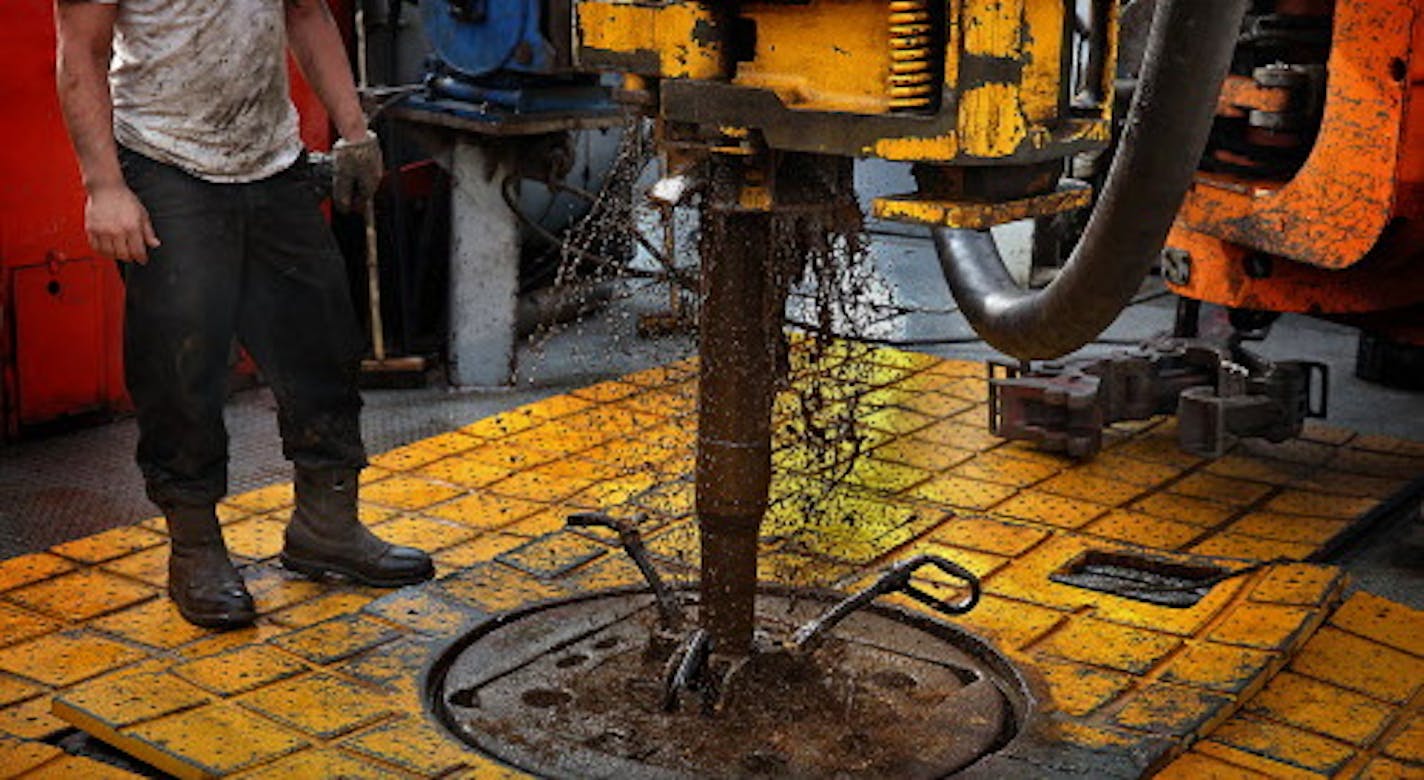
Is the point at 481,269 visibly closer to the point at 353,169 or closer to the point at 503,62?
the point at 503,62

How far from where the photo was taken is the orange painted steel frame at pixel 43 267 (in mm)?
5273

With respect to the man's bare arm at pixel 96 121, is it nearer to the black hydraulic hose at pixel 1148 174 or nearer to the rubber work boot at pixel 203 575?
the rubber work boot at pixel 203 575

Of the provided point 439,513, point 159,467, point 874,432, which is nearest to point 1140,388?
point 874,432

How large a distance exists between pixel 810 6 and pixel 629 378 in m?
3.42

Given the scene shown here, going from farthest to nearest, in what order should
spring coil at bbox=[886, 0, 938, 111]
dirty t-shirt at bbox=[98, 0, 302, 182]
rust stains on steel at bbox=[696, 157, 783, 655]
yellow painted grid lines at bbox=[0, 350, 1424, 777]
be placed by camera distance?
dirty t-shirt at bbox=[98, 0, 302, 182] → yellow painted grid lines at bbox=[0, 350, 1424, 777] → rust stains on steel at bbox=[696, 157, 783, 655] → spring coil at bbox=[886, 0, 938, 111]

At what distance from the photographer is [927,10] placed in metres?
2.56

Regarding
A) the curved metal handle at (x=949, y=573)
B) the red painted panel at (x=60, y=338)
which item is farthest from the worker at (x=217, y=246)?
the red painted panel at (x=60, y=338)

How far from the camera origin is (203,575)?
4.00 metres

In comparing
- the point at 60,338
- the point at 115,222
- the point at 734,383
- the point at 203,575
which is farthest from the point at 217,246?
the point at 60,338

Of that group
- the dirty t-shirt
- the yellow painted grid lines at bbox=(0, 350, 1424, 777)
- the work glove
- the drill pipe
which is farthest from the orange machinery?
the dirty t-shirt

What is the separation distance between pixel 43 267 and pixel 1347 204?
3.80m

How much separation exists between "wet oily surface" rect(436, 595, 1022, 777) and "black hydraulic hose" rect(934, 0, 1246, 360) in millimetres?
868

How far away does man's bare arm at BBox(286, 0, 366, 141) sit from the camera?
14.1 ft

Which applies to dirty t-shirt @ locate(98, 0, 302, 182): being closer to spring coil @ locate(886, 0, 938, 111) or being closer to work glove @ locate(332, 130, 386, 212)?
work glove @ locate(332, 130, 386, 212)
